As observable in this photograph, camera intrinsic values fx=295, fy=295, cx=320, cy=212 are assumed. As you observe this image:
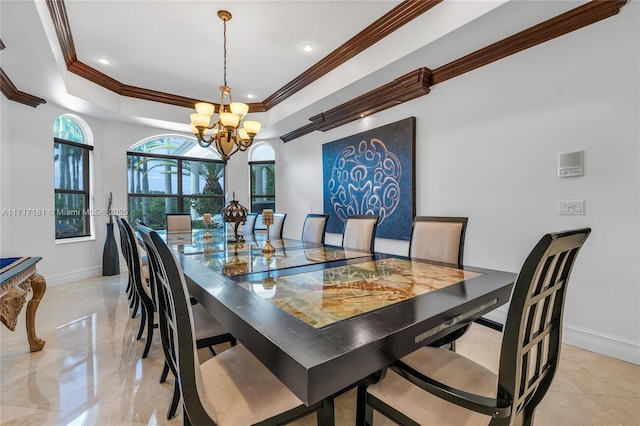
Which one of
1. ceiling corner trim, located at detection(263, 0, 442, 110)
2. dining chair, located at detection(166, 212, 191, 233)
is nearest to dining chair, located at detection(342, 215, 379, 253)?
ceiling corner trim, located at detection(263, 0, 442, 110)

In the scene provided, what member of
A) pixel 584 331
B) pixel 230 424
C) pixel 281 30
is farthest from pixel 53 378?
pixel 584 331

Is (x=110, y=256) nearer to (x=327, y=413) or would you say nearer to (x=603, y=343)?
(x=327, y=413)

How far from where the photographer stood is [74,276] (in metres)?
4.52

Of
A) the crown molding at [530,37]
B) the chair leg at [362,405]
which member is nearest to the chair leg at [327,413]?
Answer: the chair leg at [362,405]

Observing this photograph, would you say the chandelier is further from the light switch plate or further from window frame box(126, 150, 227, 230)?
window frame box(126, 150, 227, 230)

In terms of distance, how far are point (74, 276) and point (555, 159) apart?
624 centimetres

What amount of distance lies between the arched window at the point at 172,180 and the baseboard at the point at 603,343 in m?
5.63

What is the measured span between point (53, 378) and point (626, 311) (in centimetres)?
398

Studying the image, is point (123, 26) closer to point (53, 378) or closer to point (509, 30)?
point (53, 378)

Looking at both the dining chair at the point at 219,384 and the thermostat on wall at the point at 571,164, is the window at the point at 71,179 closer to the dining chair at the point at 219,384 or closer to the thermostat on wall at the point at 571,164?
the dining chair at the point at 219,384

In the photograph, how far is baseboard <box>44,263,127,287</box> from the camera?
4203mm

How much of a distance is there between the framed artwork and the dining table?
6.37 feet

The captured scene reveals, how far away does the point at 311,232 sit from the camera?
3221mm

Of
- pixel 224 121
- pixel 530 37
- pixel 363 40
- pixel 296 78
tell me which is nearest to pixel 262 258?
pixel 224 121
